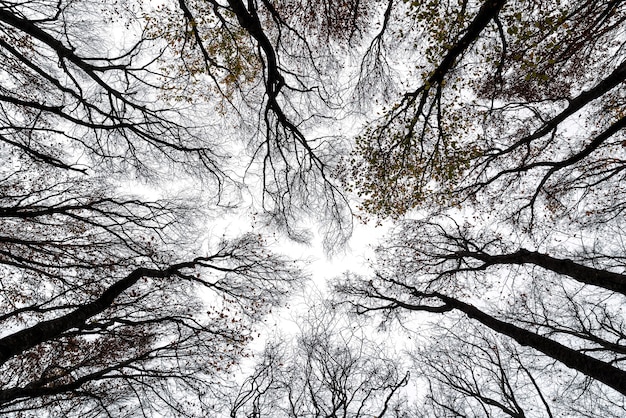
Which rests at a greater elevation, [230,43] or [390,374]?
[230,43]

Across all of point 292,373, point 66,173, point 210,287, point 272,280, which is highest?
point 66,173

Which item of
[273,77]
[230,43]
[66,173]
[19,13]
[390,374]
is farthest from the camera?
[390,374]

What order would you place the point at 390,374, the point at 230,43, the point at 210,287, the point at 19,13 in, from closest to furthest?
the point at 19,13 < the point at 230,43 < the point at 210,287 < the point at 390,374

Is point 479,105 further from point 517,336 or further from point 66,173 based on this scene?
point 66,173

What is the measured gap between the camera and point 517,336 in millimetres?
5391

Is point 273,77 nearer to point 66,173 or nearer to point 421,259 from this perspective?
point 66,173

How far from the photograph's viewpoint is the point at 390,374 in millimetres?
8953

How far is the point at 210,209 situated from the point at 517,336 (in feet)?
24.6

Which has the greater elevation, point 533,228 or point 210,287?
point 533,228

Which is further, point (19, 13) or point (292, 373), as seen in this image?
point (292, 373)

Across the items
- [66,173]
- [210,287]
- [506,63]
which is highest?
[506,63]

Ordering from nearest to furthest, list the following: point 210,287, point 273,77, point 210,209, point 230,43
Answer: point 273,77 < point 230,43 < point 210,287 < point 210,209

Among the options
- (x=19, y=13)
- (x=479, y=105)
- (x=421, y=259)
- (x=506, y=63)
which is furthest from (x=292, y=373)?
(x=19, y=13)

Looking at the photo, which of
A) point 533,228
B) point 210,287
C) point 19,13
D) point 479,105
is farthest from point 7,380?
point 533,228
